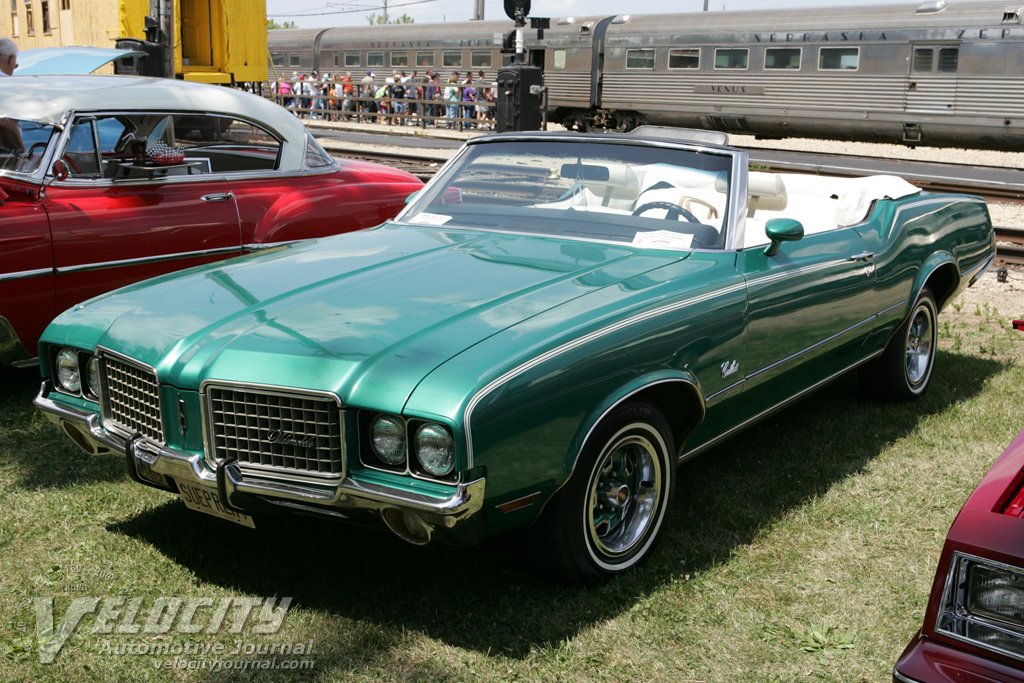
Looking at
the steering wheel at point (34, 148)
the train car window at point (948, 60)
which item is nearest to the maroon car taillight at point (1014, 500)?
the steering wheel at point (34, 148)

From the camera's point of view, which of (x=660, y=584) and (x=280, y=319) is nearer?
(x=280, y=319)

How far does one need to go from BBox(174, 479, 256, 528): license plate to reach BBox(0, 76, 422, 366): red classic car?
225cm

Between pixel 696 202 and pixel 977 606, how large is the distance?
2.26m

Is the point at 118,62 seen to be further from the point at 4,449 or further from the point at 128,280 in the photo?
the point at 4,449

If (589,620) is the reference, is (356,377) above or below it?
above

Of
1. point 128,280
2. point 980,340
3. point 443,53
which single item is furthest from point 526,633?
point 443,53

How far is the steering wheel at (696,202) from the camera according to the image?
395cm

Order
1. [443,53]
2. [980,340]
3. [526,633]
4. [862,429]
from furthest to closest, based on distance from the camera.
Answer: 1. [443,53]
2. [980,340]
3. [862,429]
4. [526,633]

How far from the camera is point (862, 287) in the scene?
443cm

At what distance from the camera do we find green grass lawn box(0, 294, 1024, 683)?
284cm

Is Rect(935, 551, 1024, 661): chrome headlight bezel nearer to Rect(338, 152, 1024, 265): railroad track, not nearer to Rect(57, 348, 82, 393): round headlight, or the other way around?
Rect(57, 348, 82, 393): round headlight

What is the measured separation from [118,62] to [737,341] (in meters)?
10.6

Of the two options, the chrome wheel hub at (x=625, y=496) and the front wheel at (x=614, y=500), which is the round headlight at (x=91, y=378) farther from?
the chrome wheel hub at (x=625, y=496)

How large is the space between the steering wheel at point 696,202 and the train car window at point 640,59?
18873 millimetres
